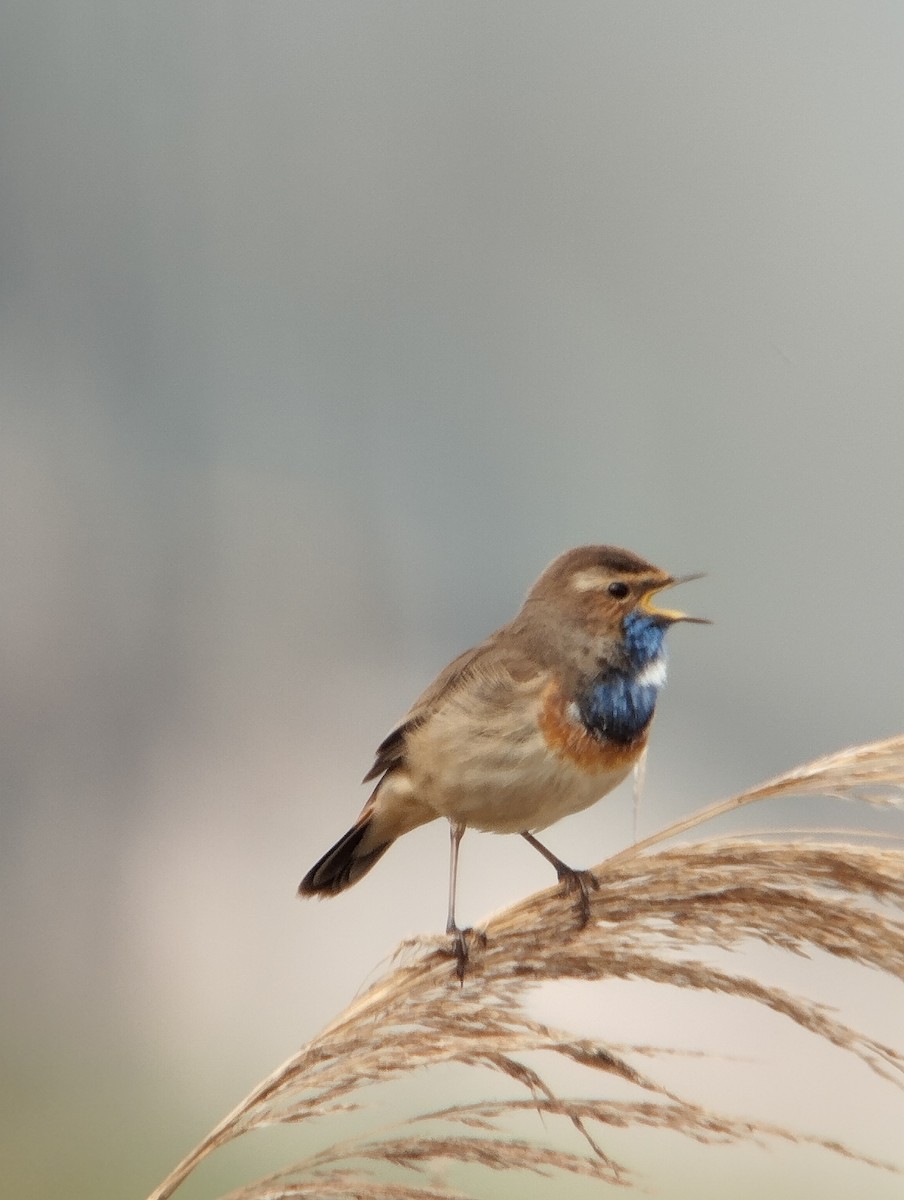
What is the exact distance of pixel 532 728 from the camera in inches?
53.4

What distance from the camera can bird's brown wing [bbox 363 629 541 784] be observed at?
55.1 inches

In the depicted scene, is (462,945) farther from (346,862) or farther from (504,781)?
(346,862)

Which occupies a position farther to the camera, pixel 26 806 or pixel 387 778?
pixel 26 806

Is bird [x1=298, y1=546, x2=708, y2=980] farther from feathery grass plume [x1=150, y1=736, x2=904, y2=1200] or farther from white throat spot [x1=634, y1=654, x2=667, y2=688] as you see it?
feathery grass plume [x1=150, y1=736, x2=904, y2=1200]

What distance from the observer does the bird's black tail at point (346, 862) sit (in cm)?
146

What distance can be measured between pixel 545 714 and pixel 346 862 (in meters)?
0.31

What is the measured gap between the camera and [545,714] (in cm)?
136

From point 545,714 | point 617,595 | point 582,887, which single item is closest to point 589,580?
point 617,595

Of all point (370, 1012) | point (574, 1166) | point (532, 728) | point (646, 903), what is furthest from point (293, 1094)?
point (532, 728)

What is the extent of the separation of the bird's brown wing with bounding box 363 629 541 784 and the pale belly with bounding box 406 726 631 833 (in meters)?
0.04

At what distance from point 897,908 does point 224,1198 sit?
580 mm

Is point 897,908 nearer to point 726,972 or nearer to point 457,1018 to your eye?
point 726,972

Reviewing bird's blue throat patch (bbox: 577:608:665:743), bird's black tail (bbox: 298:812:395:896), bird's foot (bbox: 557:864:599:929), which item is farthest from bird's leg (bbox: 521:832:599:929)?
bird's black tail (bbox: 298:812:395:896)

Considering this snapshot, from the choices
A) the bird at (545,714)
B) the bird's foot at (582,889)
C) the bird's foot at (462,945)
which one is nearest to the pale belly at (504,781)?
the bird at (545,714)
